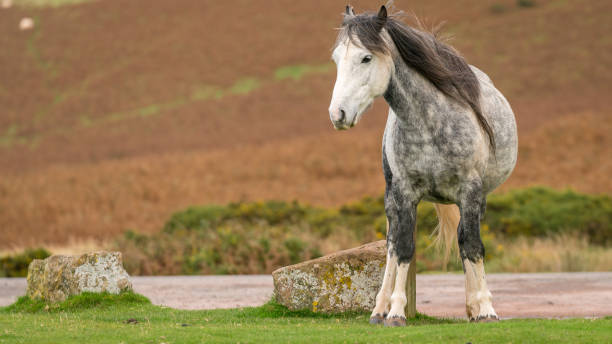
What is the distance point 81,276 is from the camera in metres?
8.91

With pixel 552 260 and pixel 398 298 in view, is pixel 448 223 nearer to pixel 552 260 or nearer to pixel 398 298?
pixel 398 298

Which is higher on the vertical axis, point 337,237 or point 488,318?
point 488,318

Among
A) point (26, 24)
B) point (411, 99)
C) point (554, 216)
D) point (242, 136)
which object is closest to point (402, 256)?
point (411, 99)

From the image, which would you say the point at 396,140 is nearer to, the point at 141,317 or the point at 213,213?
the point at 141,317

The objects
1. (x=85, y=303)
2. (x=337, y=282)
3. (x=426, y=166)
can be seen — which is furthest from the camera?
(x=85, y=303)

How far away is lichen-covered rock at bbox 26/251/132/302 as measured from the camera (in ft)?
29.3

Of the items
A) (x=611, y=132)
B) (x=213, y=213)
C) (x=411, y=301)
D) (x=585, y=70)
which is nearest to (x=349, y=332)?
(x=411, y=301)

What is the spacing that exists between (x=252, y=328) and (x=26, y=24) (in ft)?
153

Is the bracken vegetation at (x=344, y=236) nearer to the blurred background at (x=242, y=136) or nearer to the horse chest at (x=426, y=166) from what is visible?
the blurred background at (x=242, y=136)

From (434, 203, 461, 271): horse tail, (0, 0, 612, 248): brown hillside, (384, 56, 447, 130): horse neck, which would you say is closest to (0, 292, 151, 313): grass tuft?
(434, 203, 461, 271): horse tail

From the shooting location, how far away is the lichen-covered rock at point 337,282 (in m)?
8.04

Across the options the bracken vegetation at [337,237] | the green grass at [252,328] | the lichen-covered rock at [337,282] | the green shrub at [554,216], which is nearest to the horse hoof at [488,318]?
the green grass at [252,328]

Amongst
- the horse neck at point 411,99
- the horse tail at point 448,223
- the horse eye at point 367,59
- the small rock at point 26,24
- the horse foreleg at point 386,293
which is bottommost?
the horse foreleg at point 386,293

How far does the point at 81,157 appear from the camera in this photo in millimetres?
33906
